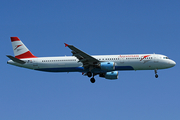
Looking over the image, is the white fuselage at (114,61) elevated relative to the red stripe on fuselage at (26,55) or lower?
lower

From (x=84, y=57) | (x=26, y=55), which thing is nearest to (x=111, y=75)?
(x=84, y=57)

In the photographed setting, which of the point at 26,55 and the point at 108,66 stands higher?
the point at 26,55

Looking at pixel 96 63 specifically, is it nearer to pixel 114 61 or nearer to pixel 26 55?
pixel 114 61

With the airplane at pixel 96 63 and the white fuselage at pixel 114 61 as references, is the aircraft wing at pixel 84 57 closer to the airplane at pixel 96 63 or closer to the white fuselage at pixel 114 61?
the airplane at pixel 96 63

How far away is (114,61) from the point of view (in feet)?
172

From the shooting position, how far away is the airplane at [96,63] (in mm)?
51312

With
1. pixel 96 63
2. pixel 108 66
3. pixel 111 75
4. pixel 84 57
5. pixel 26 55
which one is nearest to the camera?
pixel 108 66

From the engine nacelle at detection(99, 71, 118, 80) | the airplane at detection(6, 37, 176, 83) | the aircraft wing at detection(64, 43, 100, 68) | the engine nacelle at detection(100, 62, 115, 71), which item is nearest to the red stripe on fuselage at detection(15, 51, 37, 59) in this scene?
the airplane at detection(6, 37, 176, 83)

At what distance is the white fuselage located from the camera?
52188 millimetres

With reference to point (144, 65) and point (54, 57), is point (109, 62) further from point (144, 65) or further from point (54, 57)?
point (54, 57)

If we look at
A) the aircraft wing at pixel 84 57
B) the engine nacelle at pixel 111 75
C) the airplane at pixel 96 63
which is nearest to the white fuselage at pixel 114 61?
the airplane at pixel 96 63

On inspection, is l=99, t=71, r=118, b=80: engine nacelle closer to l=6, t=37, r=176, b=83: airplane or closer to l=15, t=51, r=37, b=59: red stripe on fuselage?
l=6, t=37, r=176, b=83: airplane

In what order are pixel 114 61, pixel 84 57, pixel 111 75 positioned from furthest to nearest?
pixel 111 75
pixel 114 61
pixel 84 57

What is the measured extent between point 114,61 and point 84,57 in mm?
5863
